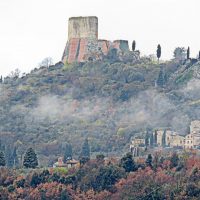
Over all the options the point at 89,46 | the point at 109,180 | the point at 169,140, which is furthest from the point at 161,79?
the point at 109,180

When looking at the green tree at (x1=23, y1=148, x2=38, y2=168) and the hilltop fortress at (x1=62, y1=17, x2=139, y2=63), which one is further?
the hilltop fortress at (x1=62, y1=17, x2=139, y2=63)

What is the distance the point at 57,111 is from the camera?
188 metres

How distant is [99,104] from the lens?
190 metres

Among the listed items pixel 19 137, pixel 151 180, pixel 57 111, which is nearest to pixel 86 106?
pixel 57 111

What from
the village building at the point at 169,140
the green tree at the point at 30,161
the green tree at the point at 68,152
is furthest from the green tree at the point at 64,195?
the village building at the point at 169,140

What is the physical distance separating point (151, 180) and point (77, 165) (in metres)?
13.4

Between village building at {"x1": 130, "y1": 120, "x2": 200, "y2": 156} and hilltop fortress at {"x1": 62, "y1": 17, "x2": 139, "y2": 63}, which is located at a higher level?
hilltop fortress at {"x1": 62, "y1": 17, "x2": 139, "y2": 63}

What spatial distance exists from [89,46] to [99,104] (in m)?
9.09

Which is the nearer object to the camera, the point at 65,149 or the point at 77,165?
the point at 77,165

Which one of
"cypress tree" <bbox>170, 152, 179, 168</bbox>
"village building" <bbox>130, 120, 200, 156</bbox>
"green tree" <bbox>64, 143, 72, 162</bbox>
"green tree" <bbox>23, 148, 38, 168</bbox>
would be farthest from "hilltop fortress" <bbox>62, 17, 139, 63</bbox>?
"cypress tree" <bbox>170, 152, 179, 168</bbox>

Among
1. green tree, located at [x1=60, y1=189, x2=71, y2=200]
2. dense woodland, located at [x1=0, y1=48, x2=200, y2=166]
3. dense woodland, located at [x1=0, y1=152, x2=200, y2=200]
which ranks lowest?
green tree, located at [x1=60, y1=189, x2=71, y2=200]

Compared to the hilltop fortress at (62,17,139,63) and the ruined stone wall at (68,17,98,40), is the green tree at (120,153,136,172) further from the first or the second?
the ruined stone wall at (68,17,98,40)

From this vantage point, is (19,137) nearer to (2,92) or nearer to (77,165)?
(2,92)

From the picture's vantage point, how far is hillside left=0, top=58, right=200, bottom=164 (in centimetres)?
17512
